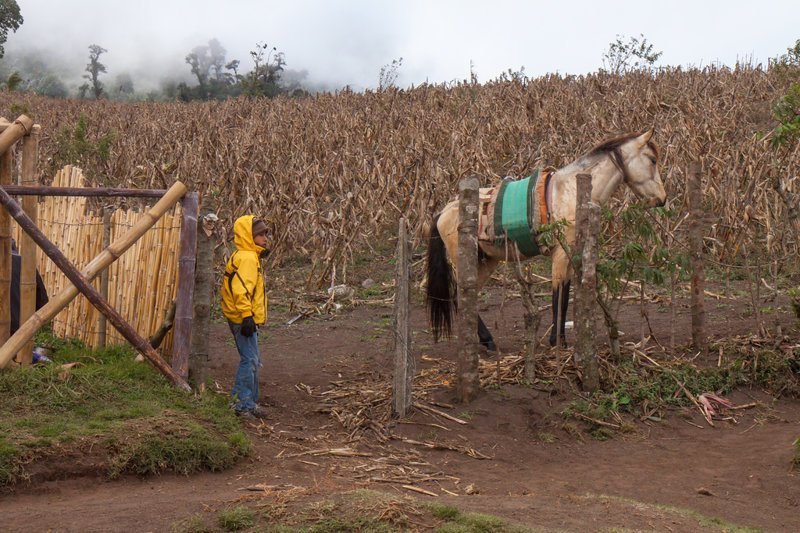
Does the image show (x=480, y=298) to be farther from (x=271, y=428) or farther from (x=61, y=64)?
(x=61, y=64)

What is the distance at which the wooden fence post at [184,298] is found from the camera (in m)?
7.68

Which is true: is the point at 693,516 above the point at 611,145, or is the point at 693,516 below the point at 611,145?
below

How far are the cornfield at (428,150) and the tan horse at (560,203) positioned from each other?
1525mm

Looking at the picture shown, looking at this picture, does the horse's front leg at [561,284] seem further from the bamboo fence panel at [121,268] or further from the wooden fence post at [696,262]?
the bamboo fence panel at [121,268]

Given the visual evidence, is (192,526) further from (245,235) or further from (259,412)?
(245,235)

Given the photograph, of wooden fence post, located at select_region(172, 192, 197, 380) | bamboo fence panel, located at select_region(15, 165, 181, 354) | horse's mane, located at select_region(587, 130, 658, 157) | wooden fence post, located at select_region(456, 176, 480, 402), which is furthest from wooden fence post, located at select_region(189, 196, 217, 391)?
horse's mane, located at select_region(587, 130, 658, 157)

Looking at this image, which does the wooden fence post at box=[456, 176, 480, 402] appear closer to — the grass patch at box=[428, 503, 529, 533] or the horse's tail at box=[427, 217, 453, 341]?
the horse's tail at box=[427, 217, 453, 341]

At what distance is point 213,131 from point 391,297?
11347 millimetres

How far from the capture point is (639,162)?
9.70m

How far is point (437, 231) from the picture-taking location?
31.8 feet

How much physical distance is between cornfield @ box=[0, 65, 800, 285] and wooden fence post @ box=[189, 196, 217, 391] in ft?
10.1

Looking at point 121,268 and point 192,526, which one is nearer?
point 192,526

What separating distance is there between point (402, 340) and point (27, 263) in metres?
3.38

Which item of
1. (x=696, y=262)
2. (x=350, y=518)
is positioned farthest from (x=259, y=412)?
(x=696, y=262)
